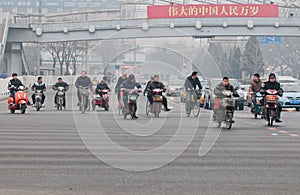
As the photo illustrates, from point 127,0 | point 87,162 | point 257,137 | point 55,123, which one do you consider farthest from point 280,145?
point 127,0

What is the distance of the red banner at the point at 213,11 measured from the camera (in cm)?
6756

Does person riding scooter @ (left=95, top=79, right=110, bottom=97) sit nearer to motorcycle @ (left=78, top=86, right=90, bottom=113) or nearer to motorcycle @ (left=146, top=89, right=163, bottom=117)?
motorcycle @ (left=78, top=86, right=90, bottom=113)

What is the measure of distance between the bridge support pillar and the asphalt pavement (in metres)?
54.7

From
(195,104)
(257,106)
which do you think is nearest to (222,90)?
(257,106)

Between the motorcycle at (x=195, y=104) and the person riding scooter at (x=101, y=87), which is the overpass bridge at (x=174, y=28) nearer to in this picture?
the person riding scooter at (x=101, y=87)

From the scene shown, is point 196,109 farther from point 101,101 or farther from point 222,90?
point 101,101

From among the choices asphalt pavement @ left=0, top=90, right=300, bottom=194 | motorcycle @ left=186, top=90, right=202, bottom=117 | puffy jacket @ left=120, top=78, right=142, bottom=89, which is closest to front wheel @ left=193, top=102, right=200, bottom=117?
motorcycle @ left=186, top=90, right=202, bottom=117

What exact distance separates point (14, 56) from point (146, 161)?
65.9 metres

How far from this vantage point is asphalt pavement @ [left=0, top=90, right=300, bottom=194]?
10781 millimetres

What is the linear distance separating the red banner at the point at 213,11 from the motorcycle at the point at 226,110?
A: 145ft

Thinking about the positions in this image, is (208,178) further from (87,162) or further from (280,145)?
(280,145)

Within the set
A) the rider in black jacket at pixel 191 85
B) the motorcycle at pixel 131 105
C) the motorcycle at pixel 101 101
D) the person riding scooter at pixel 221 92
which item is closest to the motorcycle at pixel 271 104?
the person riding scooter at pixel 221 92

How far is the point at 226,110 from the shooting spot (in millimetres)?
23031

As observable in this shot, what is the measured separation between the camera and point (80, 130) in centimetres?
2170
